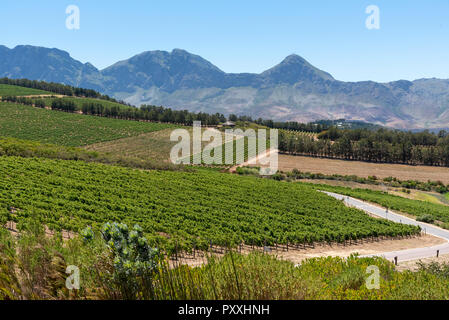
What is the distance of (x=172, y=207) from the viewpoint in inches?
1265

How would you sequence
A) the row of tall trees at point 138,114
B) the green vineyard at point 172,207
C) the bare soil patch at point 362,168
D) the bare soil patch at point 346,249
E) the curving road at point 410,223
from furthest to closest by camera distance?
the row of tall trees at point 138,114 < the bare soil patch at point 362,168 < the curving road at point 410,223 < the bare soil patch at point 346,249 < the green vineyard at point 172,207

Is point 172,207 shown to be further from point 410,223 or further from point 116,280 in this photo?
point 410,223

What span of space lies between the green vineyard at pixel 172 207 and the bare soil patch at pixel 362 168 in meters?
50.6

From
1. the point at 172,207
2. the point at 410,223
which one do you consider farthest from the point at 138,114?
the point at 410,223

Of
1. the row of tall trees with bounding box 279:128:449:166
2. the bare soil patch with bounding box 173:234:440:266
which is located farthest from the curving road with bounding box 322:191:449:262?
the row of tall trees with bounding box 279:128:449:166

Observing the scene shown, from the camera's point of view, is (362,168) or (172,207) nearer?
(172,207)

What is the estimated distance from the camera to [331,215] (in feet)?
133

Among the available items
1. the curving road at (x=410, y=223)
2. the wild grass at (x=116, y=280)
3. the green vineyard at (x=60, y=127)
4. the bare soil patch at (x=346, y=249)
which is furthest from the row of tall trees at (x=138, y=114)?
the wild grass at (x=116, y=280)

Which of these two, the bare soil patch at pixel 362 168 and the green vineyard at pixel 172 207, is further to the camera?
the bare soil patch at pixel 362 168

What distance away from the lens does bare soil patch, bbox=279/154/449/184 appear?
3750 inches

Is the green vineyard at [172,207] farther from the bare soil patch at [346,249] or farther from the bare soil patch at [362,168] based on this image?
the bare soil patch at [362,168]

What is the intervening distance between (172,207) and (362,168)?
87.0m

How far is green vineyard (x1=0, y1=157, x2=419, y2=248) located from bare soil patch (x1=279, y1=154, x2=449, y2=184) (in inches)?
1990

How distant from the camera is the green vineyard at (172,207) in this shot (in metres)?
23.7
